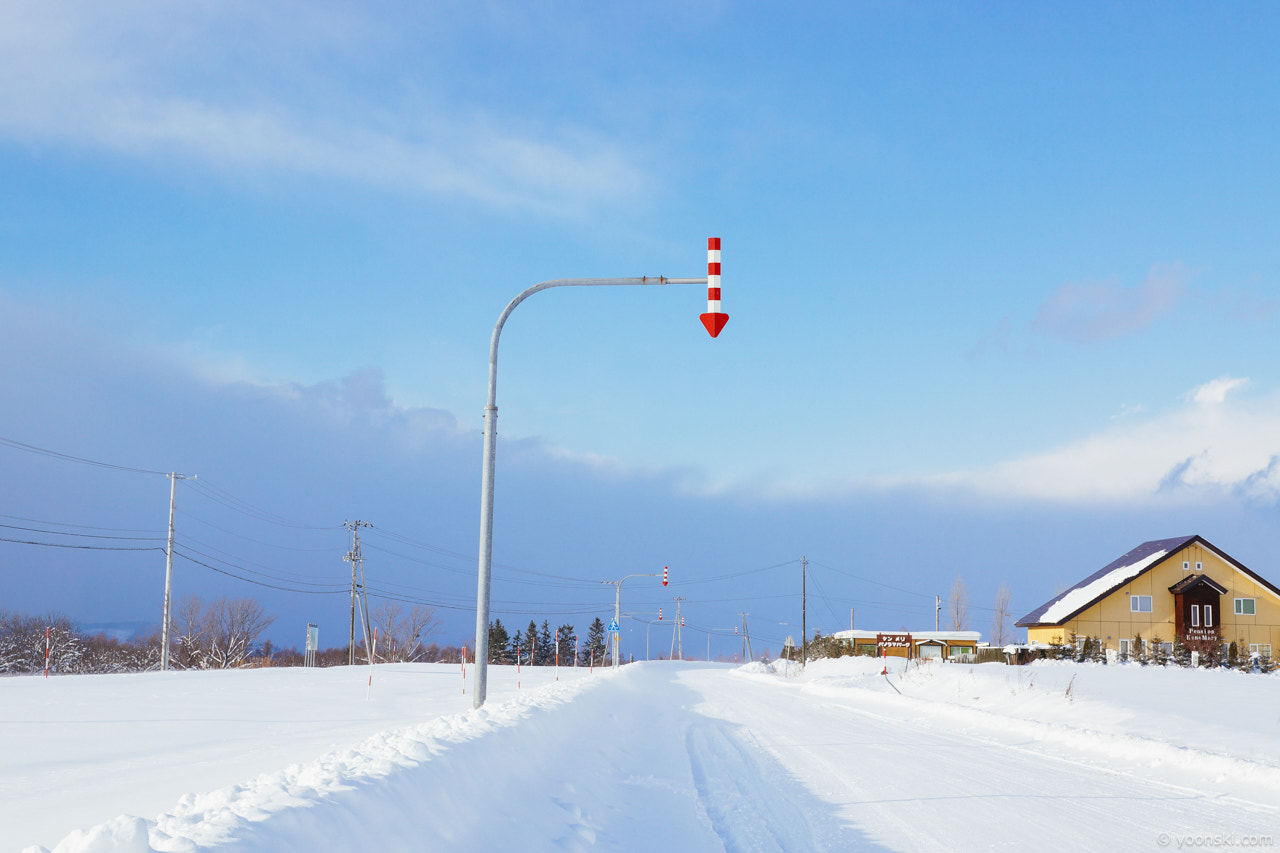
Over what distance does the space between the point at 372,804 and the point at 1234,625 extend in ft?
189

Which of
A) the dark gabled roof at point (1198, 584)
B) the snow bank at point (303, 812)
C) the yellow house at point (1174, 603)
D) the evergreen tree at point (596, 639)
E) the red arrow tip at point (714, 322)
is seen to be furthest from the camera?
the evergreen tree at point (596, 639)

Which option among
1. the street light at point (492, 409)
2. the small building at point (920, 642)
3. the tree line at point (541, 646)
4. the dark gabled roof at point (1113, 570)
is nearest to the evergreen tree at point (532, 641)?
the tree line at point (541, 646)

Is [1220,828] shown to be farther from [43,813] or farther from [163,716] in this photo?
[163,716]

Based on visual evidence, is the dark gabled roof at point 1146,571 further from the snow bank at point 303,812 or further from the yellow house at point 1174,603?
the snow bank at point 303,812

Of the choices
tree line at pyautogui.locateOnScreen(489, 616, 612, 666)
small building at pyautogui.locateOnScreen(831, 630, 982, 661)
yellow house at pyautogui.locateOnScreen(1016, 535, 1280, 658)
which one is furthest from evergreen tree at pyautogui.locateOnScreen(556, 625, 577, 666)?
yellow house at pyautogui.locateOnScreen(1016, 535, 1280, 658)

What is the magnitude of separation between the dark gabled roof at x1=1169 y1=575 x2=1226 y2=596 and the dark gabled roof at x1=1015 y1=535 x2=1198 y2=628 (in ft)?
5.24

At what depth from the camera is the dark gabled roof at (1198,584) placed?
50.2m

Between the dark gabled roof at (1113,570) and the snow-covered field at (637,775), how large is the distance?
27520 millimetres

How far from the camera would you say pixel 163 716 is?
2139 centimetres

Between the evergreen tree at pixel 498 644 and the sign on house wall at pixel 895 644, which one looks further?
the evergreen tree at pixel 498 644

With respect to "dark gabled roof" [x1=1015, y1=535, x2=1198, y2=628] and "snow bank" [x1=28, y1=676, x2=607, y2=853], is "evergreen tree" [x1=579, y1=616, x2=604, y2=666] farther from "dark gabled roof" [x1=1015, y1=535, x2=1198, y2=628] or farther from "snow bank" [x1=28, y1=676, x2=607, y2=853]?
"snow bank" [x1=28, y1=676, x2=607, y2=853]

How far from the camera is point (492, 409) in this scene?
14453 millimetres

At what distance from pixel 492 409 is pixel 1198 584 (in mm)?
50104

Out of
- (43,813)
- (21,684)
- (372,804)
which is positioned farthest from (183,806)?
(21,684)
